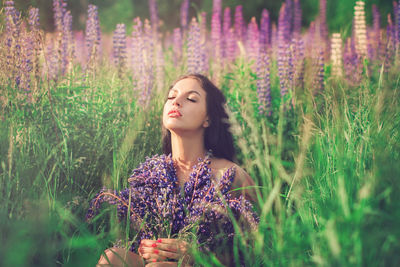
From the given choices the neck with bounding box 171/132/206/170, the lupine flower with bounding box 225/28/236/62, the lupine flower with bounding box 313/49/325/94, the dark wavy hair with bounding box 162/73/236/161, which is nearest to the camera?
the neck with bounding box 171/132/206/170

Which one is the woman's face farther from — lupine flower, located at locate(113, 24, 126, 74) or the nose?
lupine flower, located at locate(113, 24, 126, 74)

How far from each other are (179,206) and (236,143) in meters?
1.05

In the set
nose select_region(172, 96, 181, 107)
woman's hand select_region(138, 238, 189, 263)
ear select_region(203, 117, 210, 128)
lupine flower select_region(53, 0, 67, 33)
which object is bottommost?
woman's hand select_region(138, 238, 189, 263)

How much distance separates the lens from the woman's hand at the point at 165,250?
1900mm

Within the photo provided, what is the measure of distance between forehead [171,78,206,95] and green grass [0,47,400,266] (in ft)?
1.15

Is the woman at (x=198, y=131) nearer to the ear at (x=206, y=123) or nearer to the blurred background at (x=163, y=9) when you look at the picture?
the ear at (x=206, y=123)

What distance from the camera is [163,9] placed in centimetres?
1304

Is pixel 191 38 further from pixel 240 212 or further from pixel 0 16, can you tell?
pixel 240 212

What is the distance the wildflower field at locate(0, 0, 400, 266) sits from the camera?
145 cm

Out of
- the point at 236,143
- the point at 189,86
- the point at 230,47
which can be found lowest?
the point at 236,143

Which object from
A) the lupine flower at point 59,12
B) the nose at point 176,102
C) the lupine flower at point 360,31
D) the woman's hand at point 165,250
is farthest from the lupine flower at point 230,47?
the woman's hand at point 165,250

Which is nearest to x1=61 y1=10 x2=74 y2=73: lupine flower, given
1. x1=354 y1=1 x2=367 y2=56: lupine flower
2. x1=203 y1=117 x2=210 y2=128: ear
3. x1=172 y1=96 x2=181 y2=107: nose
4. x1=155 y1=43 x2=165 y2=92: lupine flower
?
x1=155 y1=43 x2=165 y2=92: lupine flower

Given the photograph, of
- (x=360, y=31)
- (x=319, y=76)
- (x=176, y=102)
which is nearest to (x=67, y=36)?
(x=176, y=102)

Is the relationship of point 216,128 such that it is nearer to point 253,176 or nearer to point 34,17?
point 253,176
